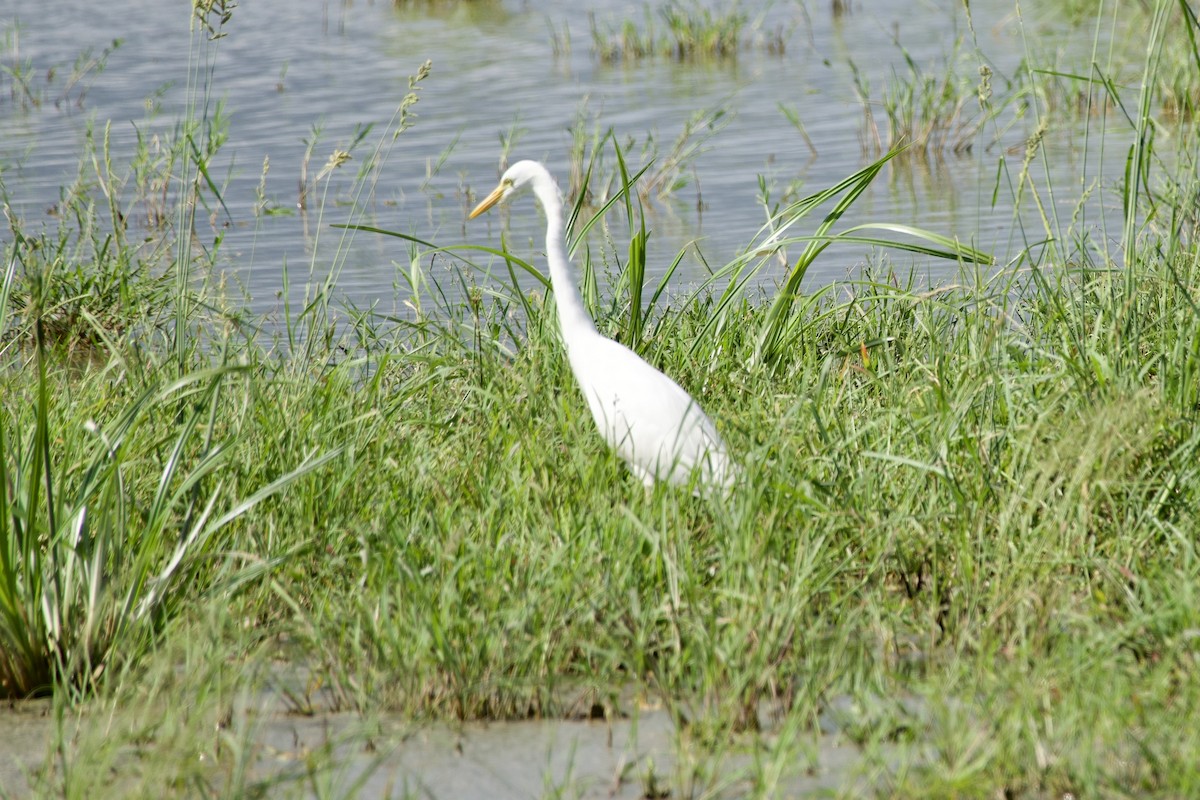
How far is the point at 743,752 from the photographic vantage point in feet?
7.63

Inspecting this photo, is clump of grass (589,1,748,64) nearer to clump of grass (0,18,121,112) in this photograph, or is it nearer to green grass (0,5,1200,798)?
clump of grass (0,18,121,112)

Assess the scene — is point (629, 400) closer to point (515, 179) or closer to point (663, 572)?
point (663, 572)

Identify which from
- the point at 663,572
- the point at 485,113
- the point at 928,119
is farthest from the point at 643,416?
the point at 485,113

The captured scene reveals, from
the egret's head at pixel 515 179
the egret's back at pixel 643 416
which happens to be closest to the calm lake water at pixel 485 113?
the egret's head at pixel 515 179

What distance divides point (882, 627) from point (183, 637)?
1244mm

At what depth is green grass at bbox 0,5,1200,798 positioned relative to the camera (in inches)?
88.3

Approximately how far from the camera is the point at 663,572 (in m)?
2.78

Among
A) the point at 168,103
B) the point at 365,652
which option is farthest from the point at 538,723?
the point at 168,103

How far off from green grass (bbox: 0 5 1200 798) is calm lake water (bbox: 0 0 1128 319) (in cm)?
116

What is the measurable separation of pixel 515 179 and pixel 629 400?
0.84 metres

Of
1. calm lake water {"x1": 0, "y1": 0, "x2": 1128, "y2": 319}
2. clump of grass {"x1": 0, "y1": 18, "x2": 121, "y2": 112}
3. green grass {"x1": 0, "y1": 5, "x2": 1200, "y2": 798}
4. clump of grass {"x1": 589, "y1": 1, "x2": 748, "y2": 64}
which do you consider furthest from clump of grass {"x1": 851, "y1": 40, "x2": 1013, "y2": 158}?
clump of grass {"x1": 0, "y1": 18, "x2": 121, "y2": 112}

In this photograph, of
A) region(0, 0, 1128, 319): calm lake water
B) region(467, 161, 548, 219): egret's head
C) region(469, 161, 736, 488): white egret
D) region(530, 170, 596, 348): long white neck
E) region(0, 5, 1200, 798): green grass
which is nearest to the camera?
region(0, 5, 1200, 798): green grass

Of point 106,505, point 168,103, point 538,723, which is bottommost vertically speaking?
point 538,723

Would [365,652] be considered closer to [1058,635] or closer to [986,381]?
[1058,635]
